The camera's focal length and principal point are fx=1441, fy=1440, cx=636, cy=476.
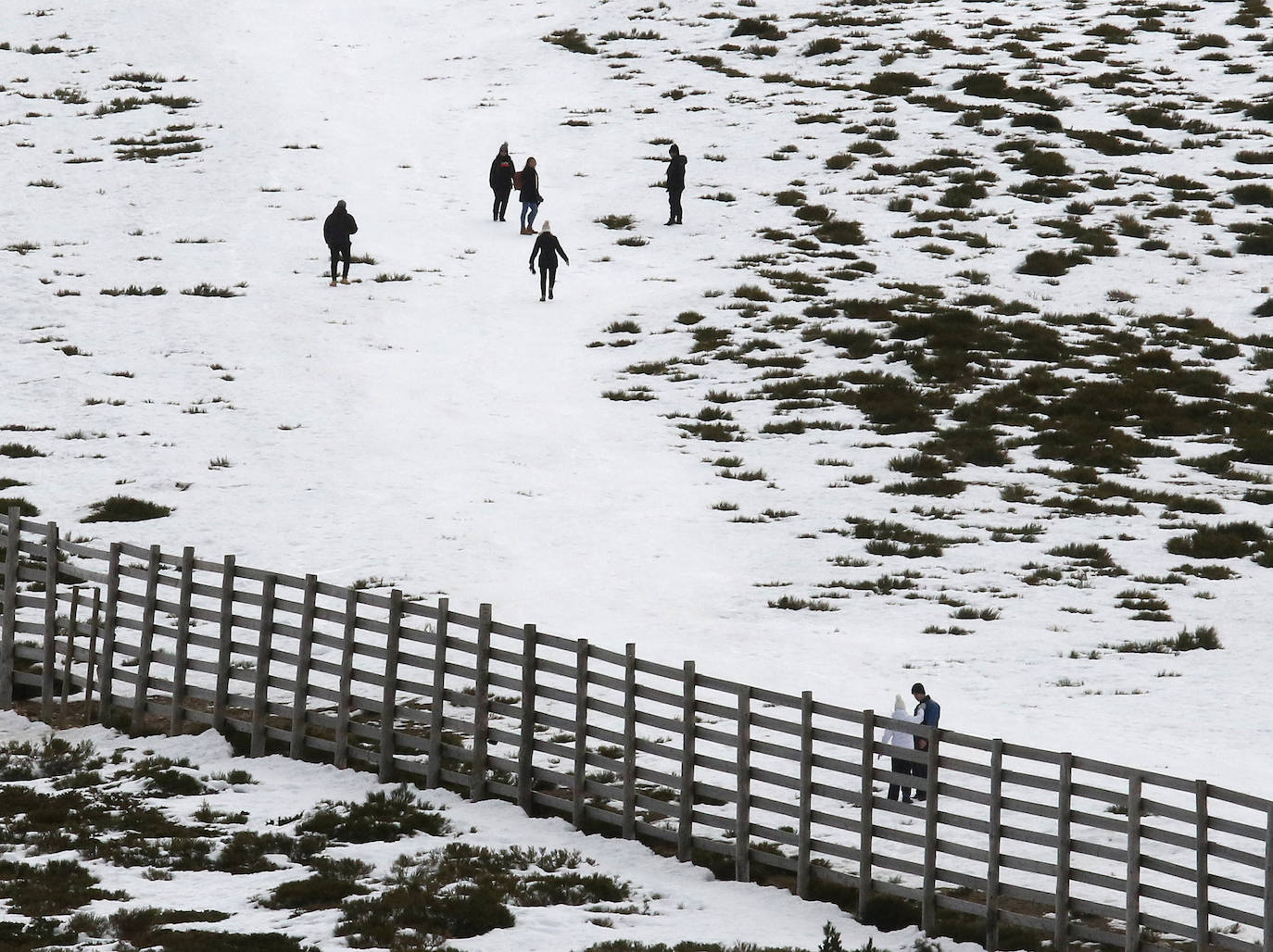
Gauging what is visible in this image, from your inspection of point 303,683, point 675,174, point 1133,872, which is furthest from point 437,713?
point 675,174

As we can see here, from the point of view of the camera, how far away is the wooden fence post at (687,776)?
517 inches

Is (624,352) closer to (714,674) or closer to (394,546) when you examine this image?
(394,546)

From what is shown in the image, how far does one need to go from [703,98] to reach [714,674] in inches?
1365

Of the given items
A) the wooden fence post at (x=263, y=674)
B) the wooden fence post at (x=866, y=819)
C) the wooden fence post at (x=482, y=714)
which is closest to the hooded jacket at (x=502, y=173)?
the wooden fence post at (x=263, y=674)

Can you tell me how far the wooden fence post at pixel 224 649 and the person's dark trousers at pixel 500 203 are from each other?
23765mm

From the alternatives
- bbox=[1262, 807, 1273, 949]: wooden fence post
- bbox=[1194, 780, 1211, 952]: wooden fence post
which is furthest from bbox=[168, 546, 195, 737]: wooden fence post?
bbox=[1262, 807, 1273, 949]: wooden fence post

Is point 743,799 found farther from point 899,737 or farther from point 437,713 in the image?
point 437,713

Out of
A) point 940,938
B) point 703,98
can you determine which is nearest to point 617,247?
point 703,98

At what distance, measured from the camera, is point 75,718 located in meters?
16.4

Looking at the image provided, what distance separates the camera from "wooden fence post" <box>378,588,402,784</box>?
14.7 metres

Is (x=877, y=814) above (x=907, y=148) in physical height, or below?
below

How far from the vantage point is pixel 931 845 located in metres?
11.9

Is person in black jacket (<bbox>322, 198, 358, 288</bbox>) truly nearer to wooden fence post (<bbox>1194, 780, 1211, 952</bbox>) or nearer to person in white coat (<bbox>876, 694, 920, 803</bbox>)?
person in white coat (<bbox>876, 694, 920, 803</bbox>)

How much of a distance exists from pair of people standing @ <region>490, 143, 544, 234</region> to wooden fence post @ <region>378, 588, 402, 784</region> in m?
23.6
